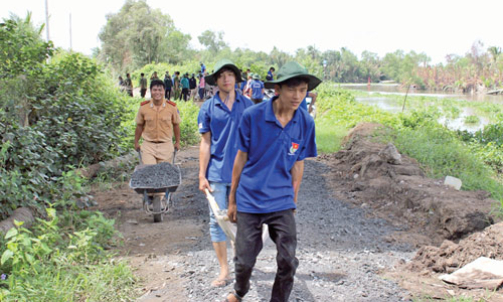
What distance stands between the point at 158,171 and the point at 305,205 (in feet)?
7.75

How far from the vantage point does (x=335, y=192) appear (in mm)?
8461

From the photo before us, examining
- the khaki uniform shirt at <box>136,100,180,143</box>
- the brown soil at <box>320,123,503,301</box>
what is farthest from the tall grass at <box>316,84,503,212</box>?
the khaki uniform shirt at <box>136,100,180,143</box>

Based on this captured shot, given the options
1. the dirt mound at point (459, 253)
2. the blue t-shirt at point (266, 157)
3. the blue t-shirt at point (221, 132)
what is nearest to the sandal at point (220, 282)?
the blue t-shirt at point (221, 132)

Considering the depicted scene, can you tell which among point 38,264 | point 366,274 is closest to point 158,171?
point 38,264

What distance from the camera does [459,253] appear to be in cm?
470

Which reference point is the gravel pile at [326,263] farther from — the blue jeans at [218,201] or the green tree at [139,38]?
the green tree at [139,38]

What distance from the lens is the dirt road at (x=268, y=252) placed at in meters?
3.96

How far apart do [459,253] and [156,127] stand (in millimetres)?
3820

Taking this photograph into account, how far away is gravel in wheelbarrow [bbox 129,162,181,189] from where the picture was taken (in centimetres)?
576

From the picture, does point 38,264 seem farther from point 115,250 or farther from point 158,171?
point 158,171

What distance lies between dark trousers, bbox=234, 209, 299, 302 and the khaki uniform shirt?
11.3 feet

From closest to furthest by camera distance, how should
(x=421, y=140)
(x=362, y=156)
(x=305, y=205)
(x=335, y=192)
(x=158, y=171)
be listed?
(x=158, y=171) < (x=305, y=205) < (x=335, y=192) < (x=362, y=156) < (x=421, y=140)

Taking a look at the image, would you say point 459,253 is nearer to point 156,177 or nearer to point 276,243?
point 276,243

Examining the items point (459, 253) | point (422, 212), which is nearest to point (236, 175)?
point (459, 253)
